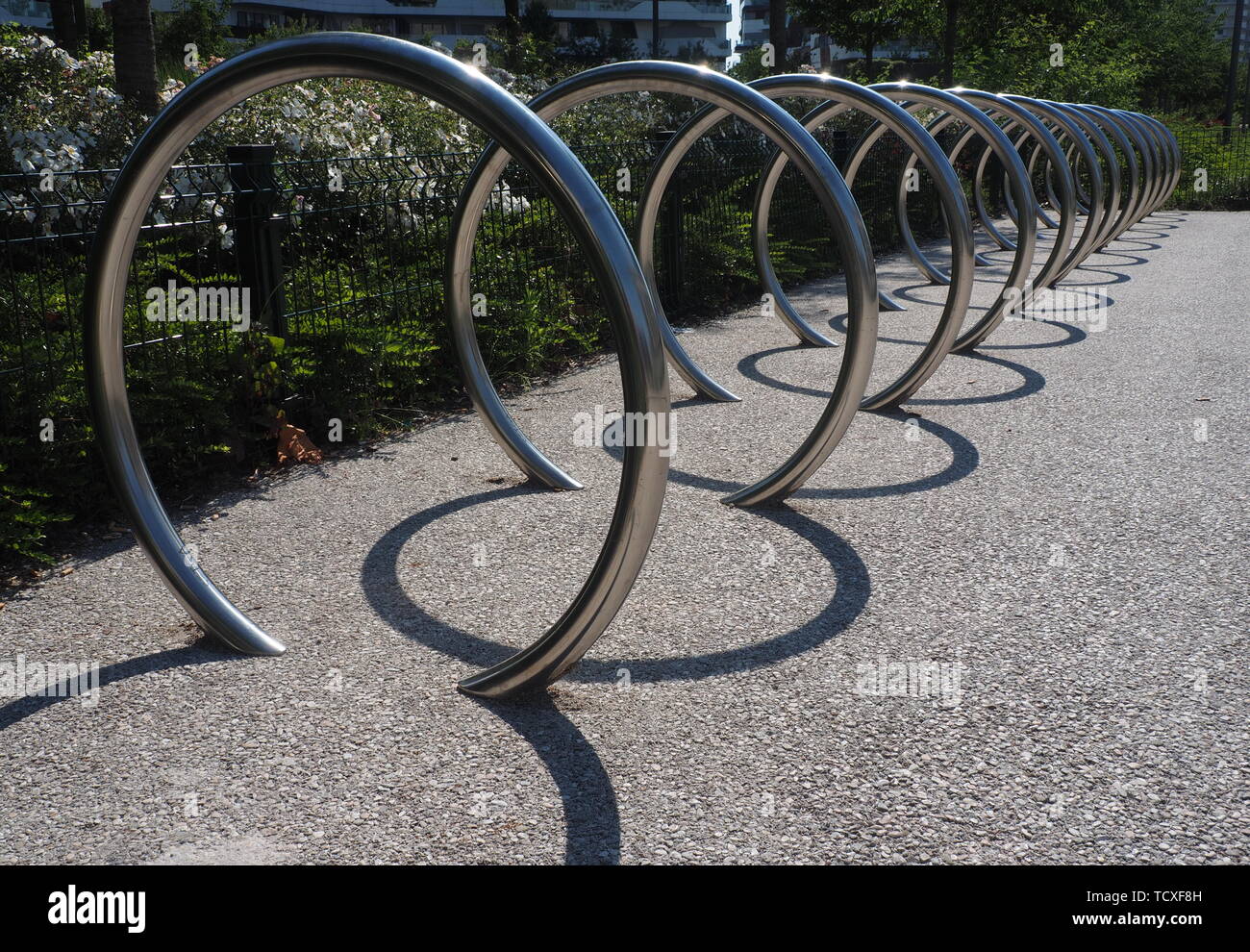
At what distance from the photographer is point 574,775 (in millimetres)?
2609

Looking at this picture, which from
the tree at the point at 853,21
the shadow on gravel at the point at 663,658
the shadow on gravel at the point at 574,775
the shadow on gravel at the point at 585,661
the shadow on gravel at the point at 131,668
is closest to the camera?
the shadow on gravel at the point at 574,775

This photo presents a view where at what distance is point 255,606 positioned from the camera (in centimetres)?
357

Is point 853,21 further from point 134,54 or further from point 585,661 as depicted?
point 585,661

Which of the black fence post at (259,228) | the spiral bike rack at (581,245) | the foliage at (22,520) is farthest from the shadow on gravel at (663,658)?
the black fence post at (259,228)

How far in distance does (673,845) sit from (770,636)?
1079mm

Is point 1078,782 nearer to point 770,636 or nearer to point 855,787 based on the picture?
point 855,787

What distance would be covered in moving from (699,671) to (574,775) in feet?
2.03

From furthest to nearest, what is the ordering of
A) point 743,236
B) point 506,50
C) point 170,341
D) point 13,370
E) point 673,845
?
point 506,50 → point 743,236 → point 170,341 → point 13,370 → point 673,845

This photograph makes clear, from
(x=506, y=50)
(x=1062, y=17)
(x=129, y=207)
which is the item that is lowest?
(x=129, y=207)

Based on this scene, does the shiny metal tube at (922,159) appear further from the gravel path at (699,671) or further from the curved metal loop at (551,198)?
the curved metal loop at (551,198)

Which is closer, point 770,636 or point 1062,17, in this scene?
point 770,636

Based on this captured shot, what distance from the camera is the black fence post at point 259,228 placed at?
17.0 feet

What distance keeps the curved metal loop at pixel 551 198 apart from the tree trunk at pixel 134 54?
212 inches

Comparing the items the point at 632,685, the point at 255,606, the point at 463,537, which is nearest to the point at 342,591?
the point at 255,606
